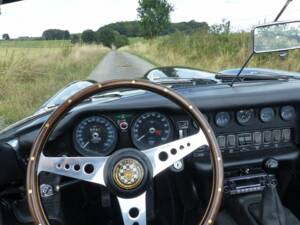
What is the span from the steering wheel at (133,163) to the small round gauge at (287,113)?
3.87ft

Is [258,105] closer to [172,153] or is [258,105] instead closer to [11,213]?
[172,153]

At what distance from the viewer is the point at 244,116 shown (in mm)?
3459

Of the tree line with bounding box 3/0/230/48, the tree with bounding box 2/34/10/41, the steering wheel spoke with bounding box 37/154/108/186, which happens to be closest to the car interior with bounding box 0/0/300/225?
the steering wheel spoke with bounding box 37/154/108/186

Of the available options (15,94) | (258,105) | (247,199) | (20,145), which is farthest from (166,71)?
(15,94)

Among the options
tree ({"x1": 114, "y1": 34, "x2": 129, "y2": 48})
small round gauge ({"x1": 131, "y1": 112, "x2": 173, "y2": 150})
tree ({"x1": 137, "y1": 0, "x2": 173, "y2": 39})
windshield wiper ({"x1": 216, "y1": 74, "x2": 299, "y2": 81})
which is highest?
tree ({"x1": 137, "y1": 0, "x2": 173, "y2": 39})

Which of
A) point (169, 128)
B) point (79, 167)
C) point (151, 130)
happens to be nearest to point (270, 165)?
point (169, 128)

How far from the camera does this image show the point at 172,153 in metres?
2.56

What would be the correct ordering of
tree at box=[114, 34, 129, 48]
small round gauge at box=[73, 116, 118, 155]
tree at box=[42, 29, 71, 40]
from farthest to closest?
tree at box=[114, 34, 129, 48] → tree at box=[42, 29, 71, 40] → small round gauge at box=[73, 116, 118, 155]

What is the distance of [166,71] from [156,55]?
1.16 m

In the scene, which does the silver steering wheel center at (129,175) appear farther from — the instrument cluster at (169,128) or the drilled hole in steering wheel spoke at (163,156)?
the instrument cluster at (169,128)

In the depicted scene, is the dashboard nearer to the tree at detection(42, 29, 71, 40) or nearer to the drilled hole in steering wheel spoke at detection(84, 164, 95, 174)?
the drilled hole in steering wheel spoke at detection(84, 164, 95, 174)

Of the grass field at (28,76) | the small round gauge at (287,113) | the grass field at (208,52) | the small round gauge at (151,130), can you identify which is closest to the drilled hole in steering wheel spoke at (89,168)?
the small round gauge at (151,130)

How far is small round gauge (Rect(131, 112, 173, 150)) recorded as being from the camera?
288 cm

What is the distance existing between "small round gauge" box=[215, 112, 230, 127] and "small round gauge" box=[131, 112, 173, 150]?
0.45 metres
